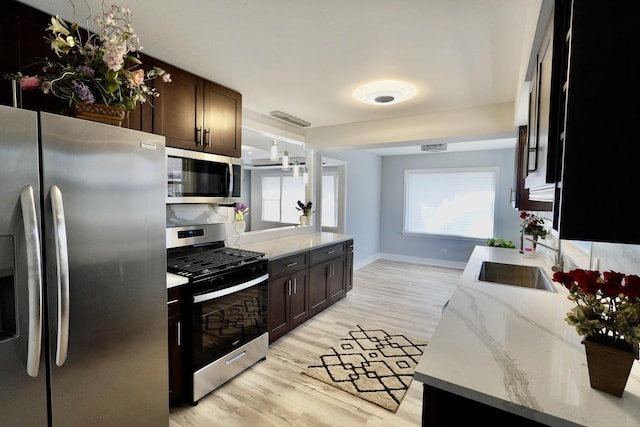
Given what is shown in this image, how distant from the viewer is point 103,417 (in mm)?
1425

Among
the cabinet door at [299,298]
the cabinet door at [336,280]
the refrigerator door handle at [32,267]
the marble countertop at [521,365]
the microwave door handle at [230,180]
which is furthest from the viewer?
the cabinet door at [336,280]

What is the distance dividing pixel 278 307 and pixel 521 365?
2171 mm

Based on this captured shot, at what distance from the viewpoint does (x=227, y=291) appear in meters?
2.12

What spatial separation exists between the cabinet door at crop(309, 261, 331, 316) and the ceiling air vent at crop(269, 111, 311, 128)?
1.88 meters

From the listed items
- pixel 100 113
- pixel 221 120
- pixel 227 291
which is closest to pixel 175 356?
pixel 227 291

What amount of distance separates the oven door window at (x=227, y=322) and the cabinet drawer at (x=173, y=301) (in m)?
0.11

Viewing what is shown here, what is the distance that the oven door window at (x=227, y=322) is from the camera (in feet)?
6.49

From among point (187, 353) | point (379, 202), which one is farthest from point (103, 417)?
point (379, 202)

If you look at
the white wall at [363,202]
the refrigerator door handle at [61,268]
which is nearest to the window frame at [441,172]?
the white wall at [363,202]

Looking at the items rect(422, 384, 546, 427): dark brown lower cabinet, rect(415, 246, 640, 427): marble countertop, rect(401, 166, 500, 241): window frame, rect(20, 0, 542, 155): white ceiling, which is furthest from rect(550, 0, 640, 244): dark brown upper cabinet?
rect(401, 166, 500, 241): window frame

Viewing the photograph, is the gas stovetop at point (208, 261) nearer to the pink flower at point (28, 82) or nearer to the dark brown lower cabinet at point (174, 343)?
the dark brown lower cabinet at point (174, 343)

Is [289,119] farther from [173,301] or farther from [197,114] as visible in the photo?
[173,301]

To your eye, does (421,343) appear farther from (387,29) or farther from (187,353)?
(387,29)

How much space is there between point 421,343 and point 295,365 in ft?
4.37
